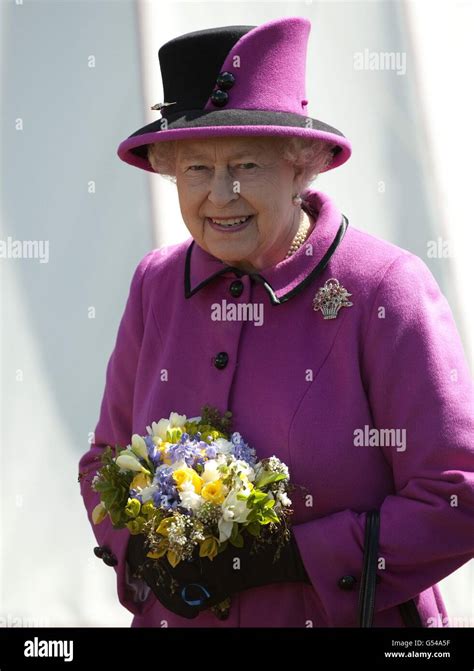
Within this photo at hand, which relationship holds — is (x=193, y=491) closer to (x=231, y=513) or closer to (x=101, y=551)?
(x=231, y=513)

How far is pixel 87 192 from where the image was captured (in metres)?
4.99

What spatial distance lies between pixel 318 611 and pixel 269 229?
92 cm

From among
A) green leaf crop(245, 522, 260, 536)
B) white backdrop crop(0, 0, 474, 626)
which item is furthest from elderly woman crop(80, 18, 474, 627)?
white backdrop crop(0, 0, 474, 626)

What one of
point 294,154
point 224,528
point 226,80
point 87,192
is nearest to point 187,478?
point 224,528

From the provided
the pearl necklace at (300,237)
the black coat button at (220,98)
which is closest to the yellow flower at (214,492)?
the pearl necklace at (300,237)

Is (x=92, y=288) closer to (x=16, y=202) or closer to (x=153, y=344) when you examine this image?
(x=16, y=202)

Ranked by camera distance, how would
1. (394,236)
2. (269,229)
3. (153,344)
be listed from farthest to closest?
(394,236)
(153,344)
(269,229)

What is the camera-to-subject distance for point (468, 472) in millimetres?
2816

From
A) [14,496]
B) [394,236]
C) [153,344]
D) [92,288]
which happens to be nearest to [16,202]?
[92,288]

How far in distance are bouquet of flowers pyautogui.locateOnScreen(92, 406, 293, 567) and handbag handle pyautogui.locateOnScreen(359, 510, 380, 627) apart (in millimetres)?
189

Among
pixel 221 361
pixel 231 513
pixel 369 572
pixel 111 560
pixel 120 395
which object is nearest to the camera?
pixel 231 513

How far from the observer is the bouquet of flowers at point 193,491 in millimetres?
2725

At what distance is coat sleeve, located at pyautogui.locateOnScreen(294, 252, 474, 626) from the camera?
111 inches

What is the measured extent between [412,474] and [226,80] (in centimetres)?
104
